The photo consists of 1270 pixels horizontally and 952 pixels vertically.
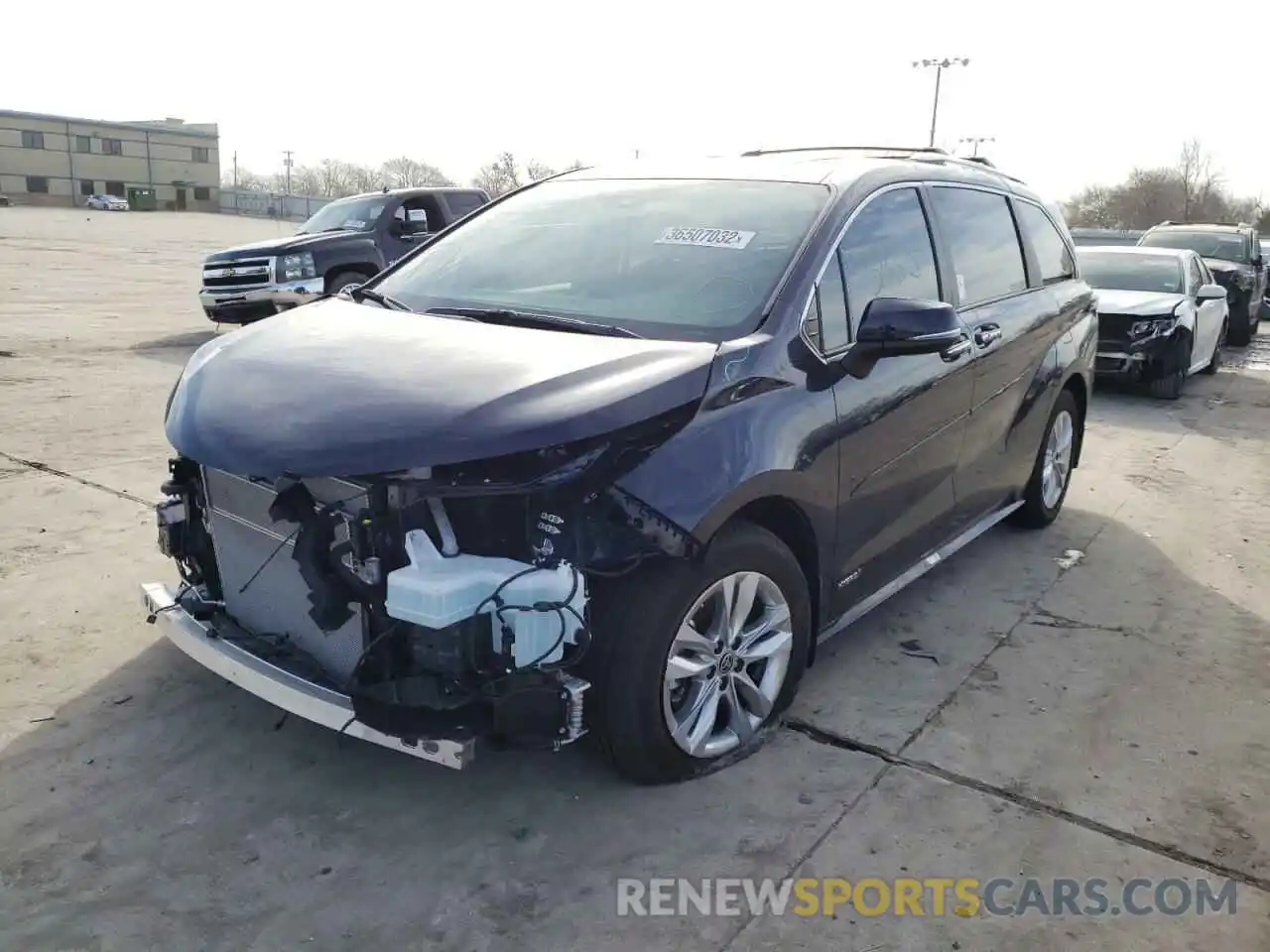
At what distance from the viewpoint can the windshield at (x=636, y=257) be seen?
10.9 ft

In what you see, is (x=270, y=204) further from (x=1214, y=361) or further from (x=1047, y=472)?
(x=1047, y=472)

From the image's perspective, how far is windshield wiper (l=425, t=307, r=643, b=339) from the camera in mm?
3244

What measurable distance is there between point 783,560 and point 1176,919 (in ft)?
4.60

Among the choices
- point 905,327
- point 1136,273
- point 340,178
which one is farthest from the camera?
point 340,178

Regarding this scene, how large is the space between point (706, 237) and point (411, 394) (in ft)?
4.57

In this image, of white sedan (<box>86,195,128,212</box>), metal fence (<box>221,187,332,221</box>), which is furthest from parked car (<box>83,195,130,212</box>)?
metal fence (<box>221,187,332,221</box>)

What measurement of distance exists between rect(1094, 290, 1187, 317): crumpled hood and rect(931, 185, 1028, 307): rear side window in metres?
5.62

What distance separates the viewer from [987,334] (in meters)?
4.38

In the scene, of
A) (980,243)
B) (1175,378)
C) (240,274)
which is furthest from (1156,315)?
(240,274)

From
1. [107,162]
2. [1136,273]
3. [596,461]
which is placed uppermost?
[107,162]

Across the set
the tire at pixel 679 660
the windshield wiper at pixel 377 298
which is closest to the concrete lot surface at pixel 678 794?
the tire at pixel 679 660

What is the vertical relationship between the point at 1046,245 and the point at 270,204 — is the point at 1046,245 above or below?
below

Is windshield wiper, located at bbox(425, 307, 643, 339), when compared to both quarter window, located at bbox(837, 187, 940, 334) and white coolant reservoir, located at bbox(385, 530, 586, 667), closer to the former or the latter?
quarter window, located at bbox(837, 187, 940, 334)

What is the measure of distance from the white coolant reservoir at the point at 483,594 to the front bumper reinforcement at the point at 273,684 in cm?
32
